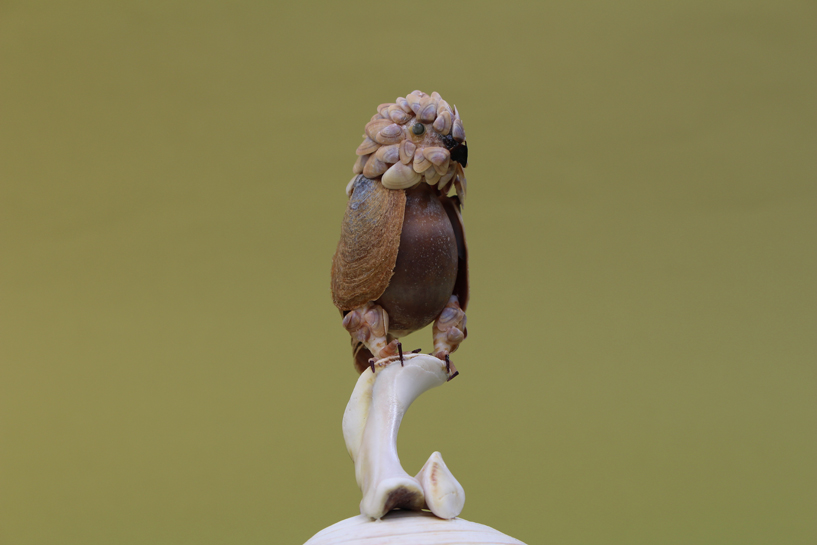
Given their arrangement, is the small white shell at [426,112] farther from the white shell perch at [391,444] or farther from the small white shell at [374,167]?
the white shell perch at [391,444]

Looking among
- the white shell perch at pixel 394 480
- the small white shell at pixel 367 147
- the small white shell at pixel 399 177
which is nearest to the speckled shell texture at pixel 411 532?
the white shell perch at pixel 394 480

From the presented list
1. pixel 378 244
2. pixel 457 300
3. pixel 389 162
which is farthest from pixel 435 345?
pixel 389 162

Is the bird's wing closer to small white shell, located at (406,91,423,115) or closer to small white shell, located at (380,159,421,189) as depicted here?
small white shell, located at (380,159,421,189)

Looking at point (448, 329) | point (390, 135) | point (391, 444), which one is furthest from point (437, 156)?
point (391, 444)

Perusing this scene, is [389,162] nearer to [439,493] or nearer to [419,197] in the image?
[419,197]

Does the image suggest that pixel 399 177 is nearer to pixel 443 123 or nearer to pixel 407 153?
pixel 407 153

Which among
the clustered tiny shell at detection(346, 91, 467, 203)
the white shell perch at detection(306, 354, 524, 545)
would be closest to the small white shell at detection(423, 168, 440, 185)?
the clustered tiny shell at detection(346, 91, 467, 203)
